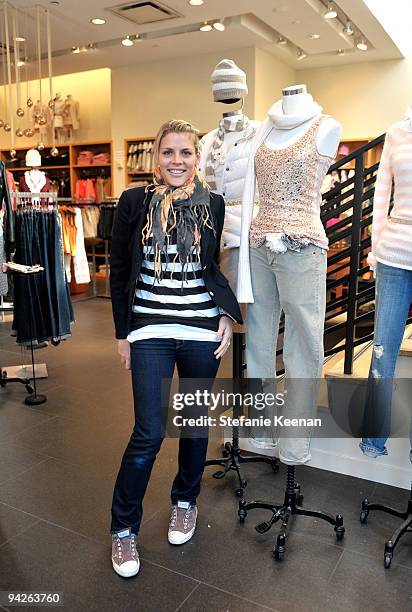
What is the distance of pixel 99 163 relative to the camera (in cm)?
878

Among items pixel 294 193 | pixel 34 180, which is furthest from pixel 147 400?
pixel 34 180

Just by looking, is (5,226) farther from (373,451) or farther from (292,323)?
(373,451)

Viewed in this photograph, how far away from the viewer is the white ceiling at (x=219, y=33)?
5.55 m

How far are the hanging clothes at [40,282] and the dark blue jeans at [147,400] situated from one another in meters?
2.16

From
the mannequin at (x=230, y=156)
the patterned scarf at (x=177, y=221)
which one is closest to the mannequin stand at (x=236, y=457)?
the mannequin at (x=230, y=156)

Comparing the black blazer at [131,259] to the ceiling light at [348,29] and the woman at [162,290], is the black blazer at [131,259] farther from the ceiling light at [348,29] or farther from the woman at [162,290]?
the ceiling light at [348,29]

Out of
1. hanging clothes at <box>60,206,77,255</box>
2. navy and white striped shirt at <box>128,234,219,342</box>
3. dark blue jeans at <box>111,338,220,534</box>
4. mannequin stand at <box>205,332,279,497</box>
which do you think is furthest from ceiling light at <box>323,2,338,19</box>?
dark blue jeans at <box>111,338,220,534</box>

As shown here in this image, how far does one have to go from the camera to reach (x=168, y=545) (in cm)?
208

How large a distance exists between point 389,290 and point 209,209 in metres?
0.72

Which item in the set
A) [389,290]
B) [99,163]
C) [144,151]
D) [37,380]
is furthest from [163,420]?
[99,163]

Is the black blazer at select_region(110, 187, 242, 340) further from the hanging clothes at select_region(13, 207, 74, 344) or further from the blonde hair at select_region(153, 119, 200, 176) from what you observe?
the hanging clothes at select_region(13, 207, 74, 344)

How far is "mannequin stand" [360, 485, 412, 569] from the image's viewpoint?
1972mm

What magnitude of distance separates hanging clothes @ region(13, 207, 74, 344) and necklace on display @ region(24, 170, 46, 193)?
2.87 ft

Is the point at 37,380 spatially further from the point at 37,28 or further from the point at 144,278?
the point at 37,28
